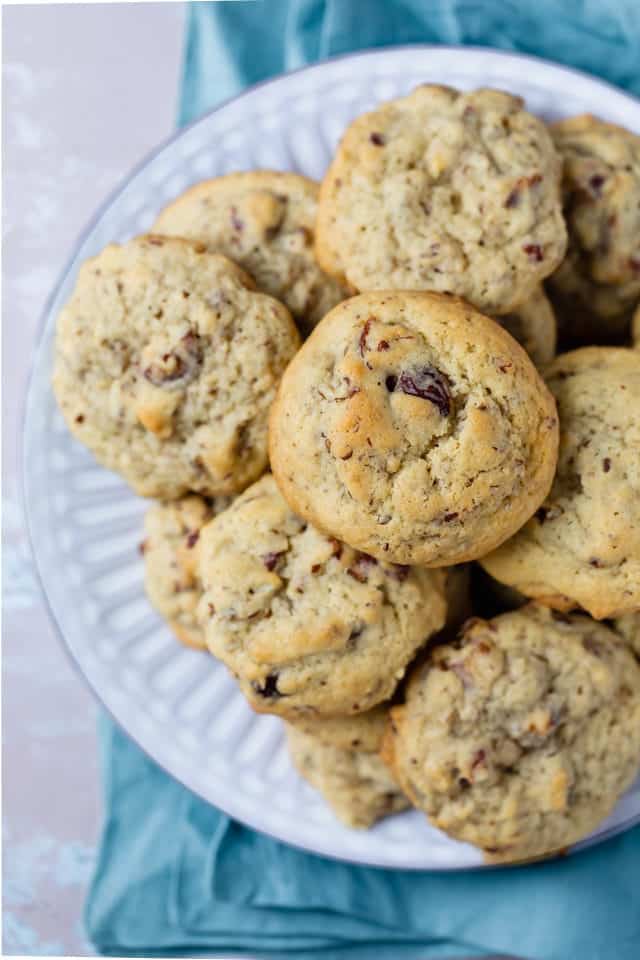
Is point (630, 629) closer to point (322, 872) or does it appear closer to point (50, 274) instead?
point (322, 872)

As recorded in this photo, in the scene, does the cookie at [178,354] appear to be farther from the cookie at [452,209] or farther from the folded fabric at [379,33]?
the folded fabric at [379,33]

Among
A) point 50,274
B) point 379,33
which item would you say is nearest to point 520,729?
point 379,33

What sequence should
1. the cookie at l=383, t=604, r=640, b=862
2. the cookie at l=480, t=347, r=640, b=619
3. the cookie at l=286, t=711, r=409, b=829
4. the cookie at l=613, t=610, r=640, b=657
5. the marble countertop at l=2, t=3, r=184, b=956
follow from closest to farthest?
the cookie at l=480, t=347, r=640, b=619 < the cookie at l=383, t=604, r=640, b=862 < the cookie at l=613, t=610, r=640, b=657 < the cookie at l=286, t=711, r=409, b=829 < the marble countertop at l=2, t=3, r=184, b=956

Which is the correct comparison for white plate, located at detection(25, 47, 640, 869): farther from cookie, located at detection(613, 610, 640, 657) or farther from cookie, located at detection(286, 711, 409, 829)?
cookie, located at detection(613, 610, 640, 657)

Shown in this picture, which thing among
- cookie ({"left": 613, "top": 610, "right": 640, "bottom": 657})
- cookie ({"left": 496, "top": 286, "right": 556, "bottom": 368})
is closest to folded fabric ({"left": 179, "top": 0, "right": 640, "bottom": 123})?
cookie ({"left": 496, "top": 286, "right": 556, "bottom": 368})

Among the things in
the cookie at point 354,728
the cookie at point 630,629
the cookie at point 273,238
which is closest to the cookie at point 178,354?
the cookie at point 273,238

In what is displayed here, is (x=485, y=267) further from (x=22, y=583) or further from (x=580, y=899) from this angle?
(x=22, y=583)

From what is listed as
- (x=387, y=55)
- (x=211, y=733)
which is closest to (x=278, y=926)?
(x=211, y=733)
